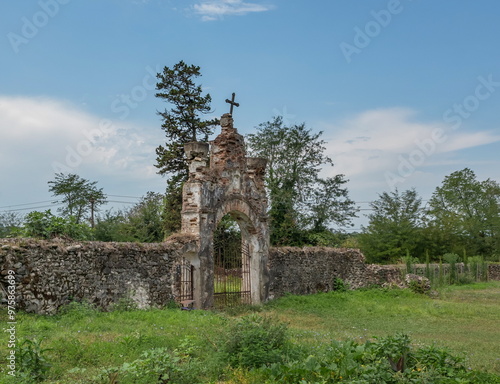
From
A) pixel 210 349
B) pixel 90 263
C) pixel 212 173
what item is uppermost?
pixel 212 173

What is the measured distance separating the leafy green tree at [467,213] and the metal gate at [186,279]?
28.3 meters

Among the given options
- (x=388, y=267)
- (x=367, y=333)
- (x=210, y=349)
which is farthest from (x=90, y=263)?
(x=388, y=267)

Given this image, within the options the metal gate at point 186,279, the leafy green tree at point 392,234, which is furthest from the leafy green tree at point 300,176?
the metal gate at point 186,279

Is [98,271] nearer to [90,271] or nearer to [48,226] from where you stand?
[90,271]

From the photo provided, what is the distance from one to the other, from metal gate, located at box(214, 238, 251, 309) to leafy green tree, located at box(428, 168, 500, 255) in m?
25.0

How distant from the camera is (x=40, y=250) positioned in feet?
37.8

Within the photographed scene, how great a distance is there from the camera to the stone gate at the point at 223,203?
53.6 ft

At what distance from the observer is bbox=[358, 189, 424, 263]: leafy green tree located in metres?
37.3

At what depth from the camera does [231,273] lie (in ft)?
58.4

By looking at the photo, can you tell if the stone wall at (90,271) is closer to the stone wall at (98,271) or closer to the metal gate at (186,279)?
the stone wall at (98,271)

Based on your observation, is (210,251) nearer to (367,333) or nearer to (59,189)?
(367,333)

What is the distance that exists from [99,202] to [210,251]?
104 feet

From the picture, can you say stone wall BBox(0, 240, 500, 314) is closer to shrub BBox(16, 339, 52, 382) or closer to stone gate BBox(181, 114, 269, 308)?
stone gate BBox(181, 114, 269, 308)

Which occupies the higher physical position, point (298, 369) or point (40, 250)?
point (40, 250)
